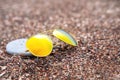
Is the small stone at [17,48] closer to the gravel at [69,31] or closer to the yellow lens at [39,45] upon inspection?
the gravel at [69,31]

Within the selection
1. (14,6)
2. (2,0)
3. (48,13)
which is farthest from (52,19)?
(2,0)

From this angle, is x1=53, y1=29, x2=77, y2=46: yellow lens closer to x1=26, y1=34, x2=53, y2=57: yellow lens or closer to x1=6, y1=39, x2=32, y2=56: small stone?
x1=26, y1=34, x2=53, y2=57: yellow lens

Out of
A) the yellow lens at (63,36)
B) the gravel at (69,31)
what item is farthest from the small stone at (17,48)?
the yellow lens at (63,36)

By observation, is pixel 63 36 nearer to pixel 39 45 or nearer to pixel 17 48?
pixel 39 45

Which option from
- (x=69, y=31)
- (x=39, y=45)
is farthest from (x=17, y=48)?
(x=69, y=31)

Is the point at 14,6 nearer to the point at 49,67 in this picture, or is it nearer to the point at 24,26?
the point at 24,26

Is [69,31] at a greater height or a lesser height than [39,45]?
greater
